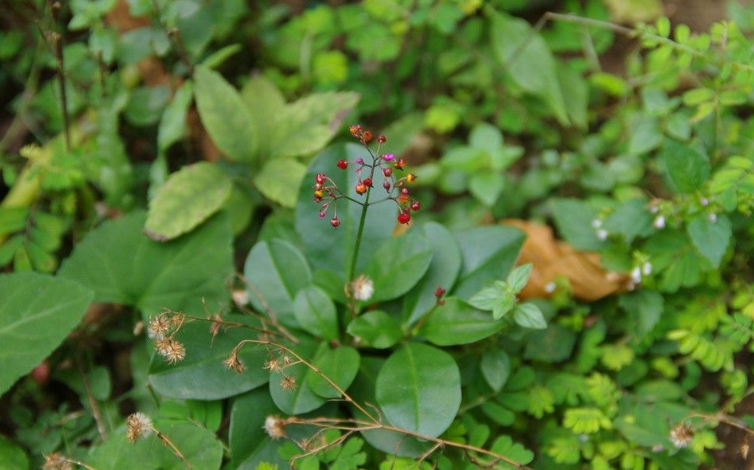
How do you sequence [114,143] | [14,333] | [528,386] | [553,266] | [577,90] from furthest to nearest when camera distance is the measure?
[577,90] → [114,143] → [553,266] → [528,386] → [14,333]

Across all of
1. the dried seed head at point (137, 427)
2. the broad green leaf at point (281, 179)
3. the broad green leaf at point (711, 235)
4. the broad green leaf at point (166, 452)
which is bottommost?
the broad green leaf at point (166, 452)

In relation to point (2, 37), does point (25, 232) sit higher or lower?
lower

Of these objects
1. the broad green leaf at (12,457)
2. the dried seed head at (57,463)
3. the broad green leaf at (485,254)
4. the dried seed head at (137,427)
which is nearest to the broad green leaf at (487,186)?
the broad green leaf at (485,254)

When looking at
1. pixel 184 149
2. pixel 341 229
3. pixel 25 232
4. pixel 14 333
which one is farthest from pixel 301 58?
pixel 14 333

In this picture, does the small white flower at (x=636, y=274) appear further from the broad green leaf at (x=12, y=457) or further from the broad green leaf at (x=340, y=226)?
the broad green leaf at (x=12, y=457)

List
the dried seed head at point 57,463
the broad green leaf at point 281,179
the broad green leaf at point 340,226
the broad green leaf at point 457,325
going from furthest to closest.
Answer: the broad green leaf at point 281,179, the broad green leaf at point 340,226, the broad green leaf at point 457,325, the dried seed head at point 57,463

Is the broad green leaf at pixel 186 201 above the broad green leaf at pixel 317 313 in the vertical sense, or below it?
above

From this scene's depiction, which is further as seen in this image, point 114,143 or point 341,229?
point 114,143

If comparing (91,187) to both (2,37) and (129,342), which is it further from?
(2,37)
